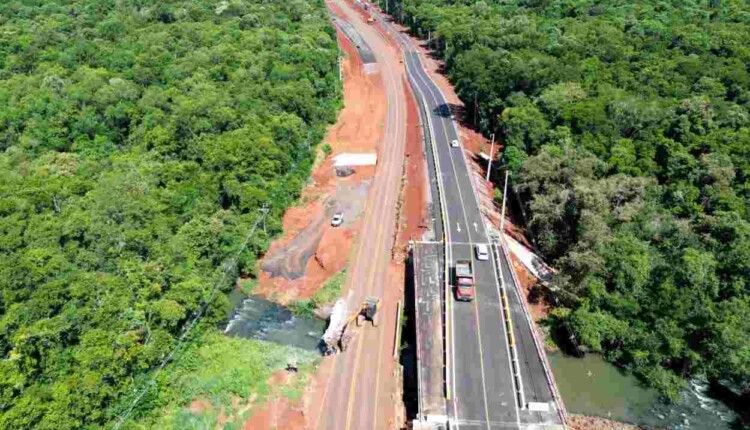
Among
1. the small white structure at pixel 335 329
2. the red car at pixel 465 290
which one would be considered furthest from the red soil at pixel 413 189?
the small white structure at pixel 335 329

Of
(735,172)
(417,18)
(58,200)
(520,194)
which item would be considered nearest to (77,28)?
(58,200)

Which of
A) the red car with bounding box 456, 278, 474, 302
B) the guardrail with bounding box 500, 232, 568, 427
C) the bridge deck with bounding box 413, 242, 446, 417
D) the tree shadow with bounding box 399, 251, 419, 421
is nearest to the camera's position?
the guardrail with bounding box 500, 232, 568, 427

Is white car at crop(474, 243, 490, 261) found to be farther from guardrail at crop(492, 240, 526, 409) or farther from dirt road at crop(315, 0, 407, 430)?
dirt road at crop(315, 0, 407, 430)

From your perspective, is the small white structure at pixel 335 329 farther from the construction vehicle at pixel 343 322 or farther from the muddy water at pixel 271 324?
the muddy water at pixel 271 324

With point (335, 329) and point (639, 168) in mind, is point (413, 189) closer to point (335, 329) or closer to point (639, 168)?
point (639, 168)

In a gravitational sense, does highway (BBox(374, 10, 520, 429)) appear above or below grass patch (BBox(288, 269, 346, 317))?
above

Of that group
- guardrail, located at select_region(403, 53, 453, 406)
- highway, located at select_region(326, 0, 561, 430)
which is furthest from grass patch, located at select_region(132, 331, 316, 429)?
guardrail, located at select_region(403, 53, 453, 406)
